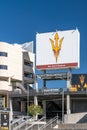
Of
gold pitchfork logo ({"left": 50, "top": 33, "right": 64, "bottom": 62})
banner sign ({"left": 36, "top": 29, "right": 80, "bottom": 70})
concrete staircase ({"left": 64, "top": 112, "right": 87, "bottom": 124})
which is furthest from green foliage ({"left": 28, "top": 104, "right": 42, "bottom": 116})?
gold pitchfork logo ({"left": 50, "top": 33, "right": 64, "bottom": 62})

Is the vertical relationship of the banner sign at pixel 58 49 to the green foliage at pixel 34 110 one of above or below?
above

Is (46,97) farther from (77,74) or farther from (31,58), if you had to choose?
(31,58)

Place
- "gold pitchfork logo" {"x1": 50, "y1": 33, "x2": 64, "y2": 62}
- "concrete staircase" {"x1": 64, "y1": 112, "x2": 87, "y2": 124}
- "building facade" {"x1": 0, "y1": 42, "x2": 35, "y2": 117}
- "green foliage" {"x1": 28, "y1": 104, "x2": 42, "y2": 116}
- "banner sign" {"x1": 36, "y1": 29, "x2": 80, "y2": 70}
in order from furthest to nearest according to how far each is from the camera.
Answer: "building facade" {"x1": 0, "y1": 42, "x2": 35, "y2": 117} < "gold pitchfork logo" {"x1": 50, "y1": 33, "x2": 64, "y2": 62} < "banner sign" {"x1": 36, "y1": 29, "x2": 80, "y2": 70} < "green foliage" {"x1": 28, "y1": 104, "x2": 42, "y2": 116} < "concrete staircase" {"x1": 64, "y1": 112, "x2": 87, "y2": 124}

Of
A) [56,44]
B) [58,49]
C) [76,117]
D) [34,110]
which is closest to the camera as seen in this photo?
[76,117]

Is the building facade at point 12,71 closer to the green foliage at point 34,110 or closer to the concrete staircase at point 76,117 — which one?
the green foliage at point 34,110

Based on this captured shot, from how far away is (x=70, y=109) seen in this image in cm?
8262

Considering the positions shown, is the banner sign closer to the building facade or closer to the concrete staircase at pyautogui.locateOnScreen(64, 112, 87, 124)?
the building facade

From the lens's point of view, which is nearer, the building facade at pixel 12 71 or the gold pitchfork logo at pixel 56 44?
the gold pitchfork logo at pixel 56 44

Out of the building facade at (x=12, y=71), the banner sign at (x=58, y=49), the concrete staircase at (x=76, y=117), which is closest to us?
the concrete staircase at (x=76, y=117)

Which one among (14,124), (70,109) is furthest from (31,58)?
(14,124)

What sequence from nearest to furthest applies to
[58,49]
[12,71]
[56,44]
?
[58,49], [56,44], [12,71]

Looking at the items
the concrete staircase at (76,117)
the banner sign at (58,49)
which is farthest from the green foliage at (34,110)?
the banner sign at (58,49)

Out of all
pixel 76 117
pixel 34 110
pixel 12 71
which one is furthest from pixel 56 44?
pixel 76 117

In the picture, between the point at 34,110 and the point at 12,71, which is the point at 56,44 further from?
the point at 34,110
